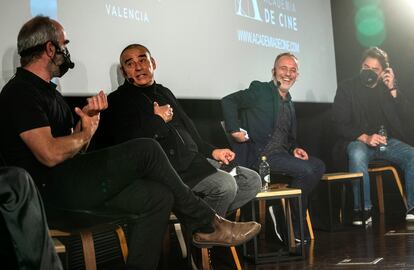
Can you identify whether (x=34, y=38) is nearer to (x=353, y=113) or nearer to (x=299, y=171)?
(x=299, y=171)

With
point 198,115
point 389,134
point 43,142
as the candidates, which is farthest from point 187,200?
point 389,134

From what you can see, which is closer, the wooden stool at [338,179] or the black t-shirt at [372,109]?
the wooden stool at [338,179]

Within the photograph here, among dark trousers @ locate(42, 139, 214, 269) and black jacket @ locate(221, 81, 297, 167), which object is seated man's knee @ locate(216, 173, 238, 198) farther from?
black jacket @ locate(221, 81, 297, 167)

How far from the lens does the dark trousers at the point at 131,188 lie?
7.57 feet

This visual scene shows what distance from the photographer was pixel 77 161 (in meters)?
2.37

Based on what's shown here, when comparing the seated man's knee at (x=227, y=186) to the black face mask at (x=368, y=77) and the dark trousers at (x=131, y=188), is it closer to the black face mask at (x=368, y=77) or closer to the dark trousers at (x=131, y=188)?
the dark trousers at (x=131, y=188)

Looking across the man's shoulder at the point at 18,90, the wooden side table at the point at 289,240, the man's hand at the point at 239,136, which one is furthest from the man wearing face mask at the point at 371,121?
the man's shoulder at the point at 18,90

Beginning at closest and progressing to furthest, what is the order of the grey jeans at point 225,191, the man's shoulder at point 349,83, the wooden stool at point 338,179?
the grey jeans at point 225,191
the wooden stool at point 338,179
the man's shoulder at point 349,83

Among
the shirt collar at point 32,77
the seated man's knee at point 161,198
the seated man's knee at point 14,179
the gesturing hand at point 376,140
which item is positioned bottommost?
the seated man's knee at point 161,198

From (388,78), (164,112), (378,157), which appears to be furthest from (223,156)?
(388,78)

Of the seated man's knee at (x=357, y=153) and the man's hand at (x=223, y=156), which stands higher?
the man's hand at (x=223, y=156)

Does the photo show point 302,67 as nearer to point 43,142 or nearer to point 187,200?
point 187,200

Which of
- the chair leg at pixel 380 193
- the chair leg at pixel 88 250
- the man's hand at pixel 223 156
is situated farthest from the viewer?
the chair leg at pixel 380 193

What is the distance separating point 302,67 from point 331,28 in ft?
2.87
